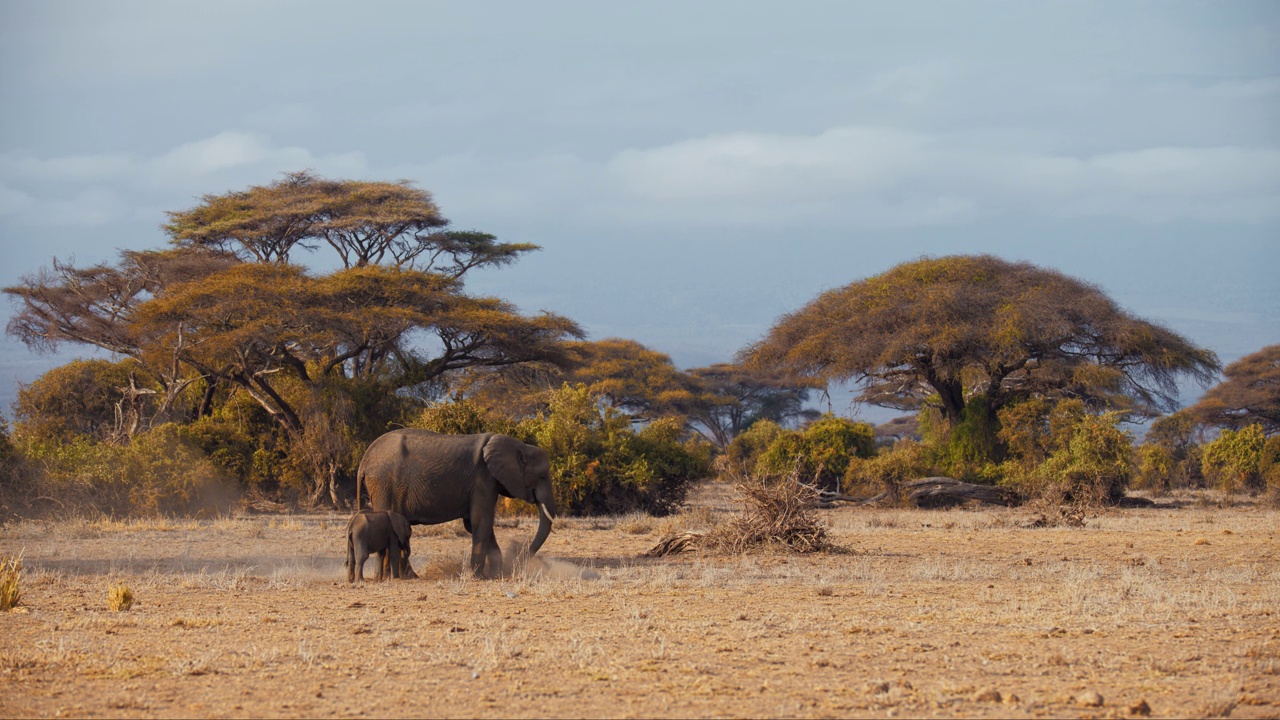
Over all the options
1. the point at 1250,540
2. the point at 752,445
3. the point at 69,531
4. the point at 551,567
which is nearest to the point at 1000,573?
the point at 551,567

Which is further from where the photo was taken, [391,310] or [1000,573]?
[391,310]

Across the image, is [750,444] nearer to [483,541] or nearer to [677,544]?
[677,544]

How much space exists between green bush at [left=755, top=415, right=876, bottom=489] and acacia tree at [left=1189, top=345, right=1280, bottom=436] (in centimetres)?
2268

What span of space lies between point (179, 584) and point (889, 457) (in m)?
20.2

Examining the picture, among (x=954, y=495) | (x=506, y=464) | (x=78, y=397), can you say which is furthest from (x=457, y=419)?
(x=78, y=397)

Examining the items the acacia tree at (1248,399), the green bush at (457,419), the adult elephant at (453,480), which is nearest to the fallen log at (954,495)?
the green bush at (457,419)

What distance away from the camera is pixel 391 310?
27547 mm

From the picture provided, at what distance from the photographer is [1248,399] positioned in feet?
151

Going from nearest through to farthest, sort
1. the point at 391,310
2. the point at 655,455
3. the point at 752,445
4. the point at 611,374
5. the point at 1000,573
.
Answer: the point at 1000,573
the point at 655,455
the point at 391,310
the point at 752,445
the point at 611,374

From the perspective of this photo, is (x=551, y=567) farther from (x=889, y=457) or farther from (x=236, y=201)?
(x=236, y=201)

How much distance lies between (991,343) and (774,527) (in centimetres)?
1528

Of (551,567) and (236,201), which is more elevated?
(236,201)

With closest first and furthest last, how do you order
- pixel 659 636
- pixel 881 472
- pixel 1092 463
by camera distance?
pixel 659 636 < pixel 1092 463 < pixel 881 472

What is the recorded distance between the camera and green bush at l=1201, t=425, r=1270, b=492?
30.2 m
